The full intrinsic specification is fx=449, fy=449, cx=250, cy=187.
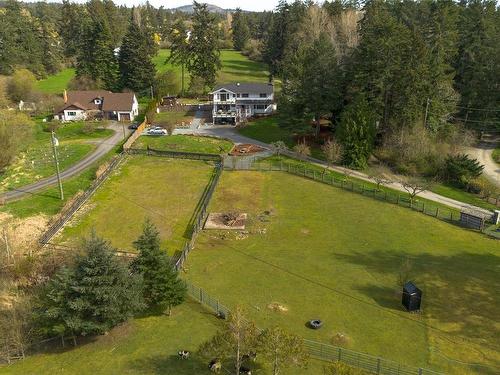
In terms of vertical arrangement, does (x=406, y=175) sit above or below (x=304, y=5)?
below

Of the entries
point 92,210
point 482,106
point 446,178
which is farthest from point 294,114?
point 92,210

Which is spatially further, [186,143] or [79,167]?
[186,143]

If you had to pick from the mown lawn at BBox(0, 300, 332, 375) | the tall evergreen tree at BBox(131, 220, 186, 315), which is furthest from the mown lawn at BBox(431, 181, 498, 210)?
the tall evergreen tree at BBox(131, 220, 186, 315)

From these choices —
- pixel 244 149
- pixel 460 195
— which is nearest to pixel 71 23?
pixel 244 149

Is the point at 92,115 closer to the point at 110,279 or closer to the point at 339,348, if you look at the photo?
the point at 110,279

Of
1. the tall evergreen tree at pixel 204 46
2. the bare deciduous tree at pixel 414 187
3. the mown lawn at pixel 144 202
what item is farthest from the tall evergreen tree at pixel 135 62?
the bare deciduous tree at pixel 414 187

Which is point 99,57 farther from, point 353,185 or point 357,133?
point 353,185

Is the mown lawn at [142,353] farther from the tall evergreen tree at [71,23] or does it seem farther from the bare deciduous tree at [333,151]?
the tall evergreen tree at [71,23]
